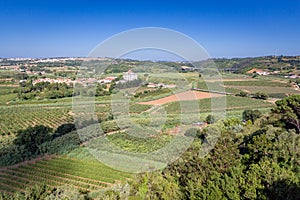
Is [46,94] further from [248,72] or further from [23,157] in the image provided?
[248,72]

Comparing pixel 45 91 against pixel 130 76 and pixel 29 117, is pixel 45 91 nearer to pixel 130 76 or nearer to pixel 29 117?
pixel 29 117

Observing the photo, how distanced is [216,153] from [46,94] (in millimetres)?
33530

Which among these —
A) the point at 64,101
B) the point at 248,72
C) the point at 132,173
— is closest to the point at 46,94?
the point at 64,101

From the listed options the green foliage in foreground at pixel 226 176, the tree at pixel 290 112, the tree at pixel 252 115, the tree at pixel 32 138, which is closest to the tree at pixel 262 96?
the tree at pixel 252 115

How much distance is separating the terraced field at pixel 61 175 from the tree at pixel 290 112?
30.5 feet

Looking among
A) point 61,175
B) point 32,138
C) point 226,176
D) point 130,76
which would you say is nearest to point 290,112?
point 226,176

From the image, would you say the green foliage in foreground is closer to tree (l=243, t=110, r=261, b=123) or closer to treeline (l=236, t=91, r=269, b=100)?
tree (l=243, t=110, r=261, b=123)

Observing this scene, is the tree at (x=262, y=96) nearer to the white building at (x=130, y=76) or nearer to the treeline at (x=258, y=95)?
the treeline at (x=258, y=95)

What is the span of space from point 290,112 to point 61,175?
12421mm

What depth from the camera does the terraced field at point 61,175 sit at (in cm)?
1065

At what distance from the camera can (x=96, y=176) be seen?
36.7ft

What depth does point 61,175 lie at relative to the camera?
11445 millimetres

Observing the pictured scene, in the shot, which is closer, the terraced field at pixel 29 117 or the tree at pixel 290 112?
the tree at pixel 290 112

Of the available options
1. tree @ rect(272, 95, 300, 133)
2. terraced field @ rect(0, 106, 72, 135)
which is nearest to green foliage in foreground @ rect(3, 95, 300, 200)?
tree @ rect(272, 95, 300, 133)
